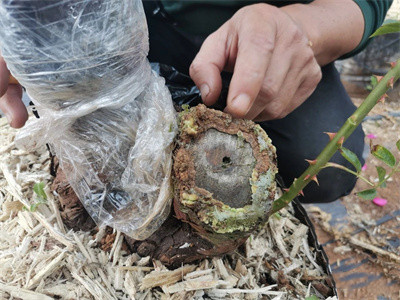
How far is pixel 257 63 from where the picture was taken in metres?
0.75

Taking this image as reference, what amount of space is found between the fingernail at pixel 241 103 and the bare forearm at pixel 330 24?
43 centimetres

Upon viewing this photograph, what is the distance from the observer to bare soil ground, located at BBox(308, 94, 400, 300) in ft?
6.01

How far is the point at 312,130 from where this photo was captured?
1.51 m

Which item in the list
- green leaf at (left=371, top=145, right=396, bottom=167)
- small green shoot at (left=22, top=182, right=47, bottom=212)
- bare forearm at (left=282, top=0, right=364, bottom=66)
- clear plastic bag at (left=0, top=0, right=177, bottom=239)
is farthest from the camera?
bare forearm at (left=282, top=0, right=364, bottom=66)

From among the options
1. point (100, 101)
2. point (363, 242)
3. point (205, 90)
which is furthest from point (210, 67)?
point (363, 242)

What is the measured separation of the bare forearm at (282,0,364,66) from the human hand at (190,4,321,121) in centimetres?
16

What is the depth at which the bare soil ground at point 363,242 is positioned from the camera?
1832mm

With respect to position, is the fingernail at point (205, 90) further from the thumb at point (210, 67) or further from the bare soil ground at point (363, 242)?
the bare soil ground at point (363, 242)

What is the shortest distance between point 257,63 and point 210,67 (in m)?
0.11

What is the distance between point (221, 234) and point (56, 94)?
0.41 metres

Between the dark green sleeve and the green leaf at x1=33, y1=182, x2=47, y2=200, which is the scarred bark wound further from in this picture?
the dark green sleeve

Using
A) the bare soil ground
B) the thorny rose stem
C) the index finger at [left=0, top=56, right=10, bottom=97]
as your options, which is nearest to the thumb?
the thorny rose stem

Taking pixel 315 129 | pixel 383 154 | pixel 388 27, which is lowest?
pixel 315 129

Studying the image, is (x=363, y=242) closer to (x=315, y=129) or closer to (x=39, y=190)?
(x=315, y=129)
